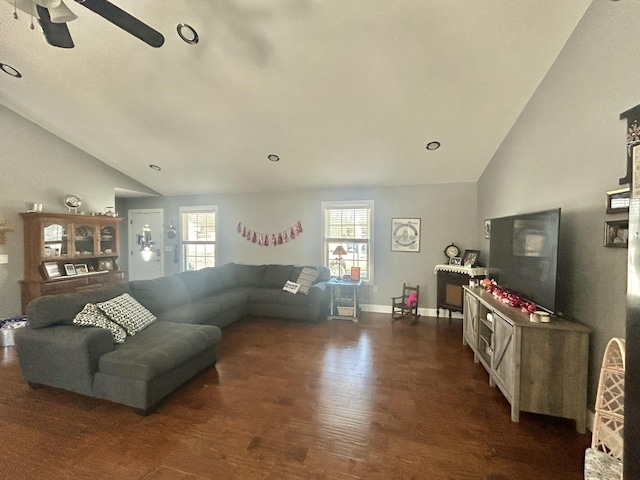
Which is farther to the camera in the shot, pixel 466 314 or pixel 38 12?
pixel 466 314

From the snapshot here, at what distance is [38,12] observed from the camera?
1588 millimetres

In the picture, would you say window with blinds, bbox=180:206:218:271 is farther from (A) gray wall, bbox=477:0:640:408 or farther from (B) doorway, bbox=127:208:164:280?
(A) gray wall, bbox=477:0:640:408

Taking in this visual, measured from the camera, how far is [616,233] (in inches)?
68.5

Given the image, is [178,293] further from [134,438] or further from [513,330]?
[513,330]

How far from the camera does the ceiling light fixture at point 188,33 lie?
7.43 feet

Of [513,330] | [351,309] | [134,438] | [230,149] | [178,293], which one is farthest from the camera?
[351,309]

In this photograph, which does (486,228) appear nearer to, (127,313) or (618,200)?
(618,200)

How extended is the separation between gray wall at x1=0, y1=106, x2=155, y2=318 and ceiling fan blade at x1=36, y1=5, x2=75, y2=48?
3367mm

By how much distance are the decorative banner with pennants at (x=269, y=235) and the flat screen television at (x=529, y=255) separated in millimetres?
3389

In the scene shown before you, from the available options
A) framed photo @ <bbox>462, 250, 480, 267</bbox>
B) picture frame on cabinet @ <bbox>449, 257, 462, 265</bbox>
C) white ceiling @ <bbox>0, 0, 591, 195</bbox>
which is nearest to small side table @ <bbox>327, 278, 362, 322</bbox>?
picture frame on cabinet @ <bbox>449, 257, 462, 265</bbox>

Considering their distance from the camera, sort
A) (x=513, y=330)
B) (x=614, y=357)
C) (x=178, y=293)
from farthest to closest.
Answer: (x=178, y=293) → (x=513, y=330) → (x=614, y=357)

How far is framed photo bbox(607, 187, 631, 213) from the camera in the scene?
166 cm

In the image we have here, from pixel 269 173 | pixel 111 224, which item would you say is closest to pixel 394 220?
pixel 269 173

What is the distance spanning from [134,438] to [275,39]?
3.27 meters
